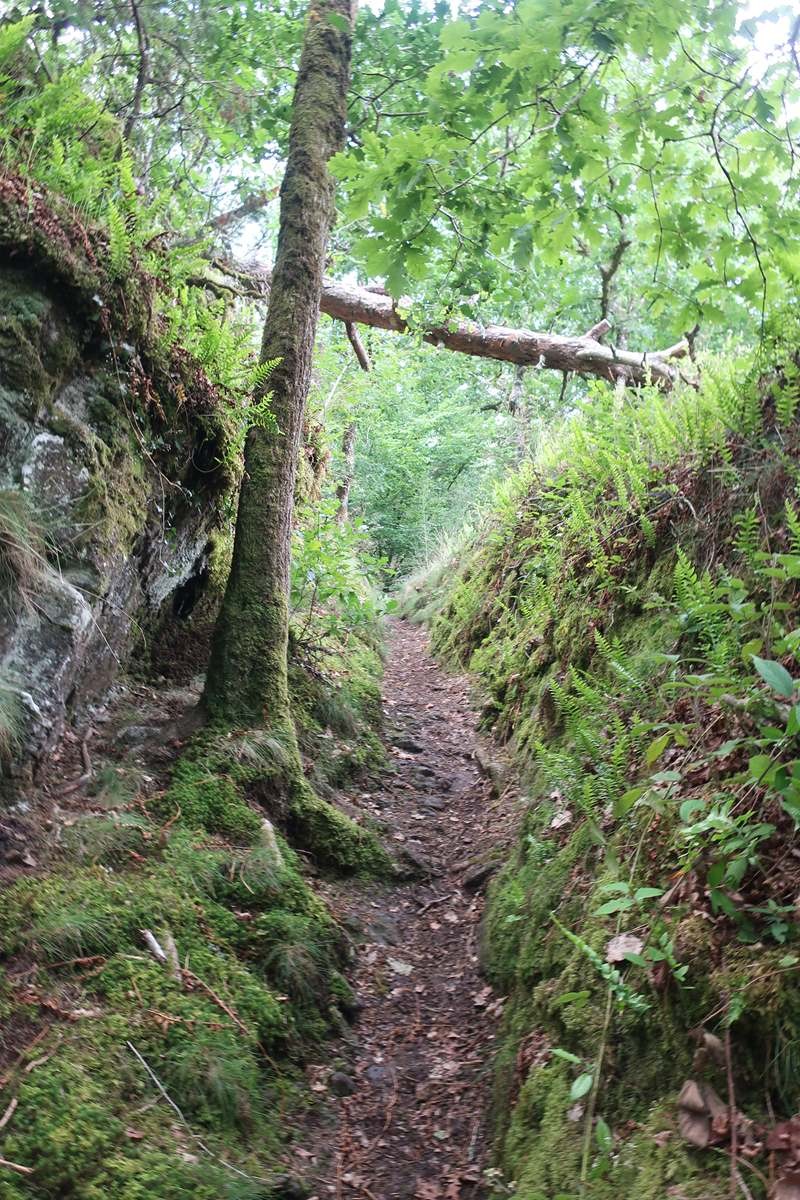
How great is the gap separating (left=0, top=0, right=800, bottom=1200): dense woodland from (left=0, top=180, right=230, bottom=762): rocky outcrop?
24mm

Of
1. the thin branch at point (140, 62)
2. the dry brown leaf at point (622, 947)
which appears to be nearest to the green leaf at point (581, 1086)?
the dry brown leaf at point (622, 947)

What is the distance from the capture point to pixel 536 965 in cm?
352

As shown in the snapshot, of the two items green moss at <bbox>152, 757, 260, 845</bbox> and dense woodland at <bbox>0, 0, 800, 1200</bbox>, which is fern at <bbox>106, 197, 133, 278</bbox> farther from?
green moss at <bbox>152, 757, 260, 845</bbox>

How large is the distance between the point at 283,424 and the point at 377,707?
3169 millimetres

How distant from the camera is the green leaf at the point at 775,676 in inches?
82.2

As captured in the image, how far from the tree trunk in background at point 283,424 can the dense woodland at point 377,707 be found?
0.03 meters

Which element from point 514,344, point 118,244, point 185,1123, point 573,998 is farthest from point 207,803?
point 514,344

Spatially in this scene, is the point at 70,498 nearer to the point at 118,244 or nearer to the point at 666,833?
the point at 118,244

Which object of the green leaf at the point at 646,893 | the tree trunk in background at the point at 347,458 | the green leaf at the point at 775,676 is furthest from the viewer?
the tree trunk in background at the point at 347,458

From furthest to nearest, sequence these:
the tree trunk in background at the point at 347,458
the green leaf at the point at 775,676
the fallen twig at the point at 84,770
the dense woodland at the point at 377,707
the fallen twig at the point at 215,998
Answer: the tree trunk in background at the point at 347,458, the fallen twig at the point at 84,770, the fallen twig at the point at 215,998, the dense woodland at the point at 377,707, the green leaf at the point at 775,676

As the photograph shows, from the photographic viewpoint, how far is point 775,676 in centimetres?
212

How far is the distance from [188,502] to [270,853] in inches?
102

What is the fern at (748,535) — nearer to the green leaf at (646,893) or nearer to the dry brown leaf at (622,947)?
the green leaf at (646,893)

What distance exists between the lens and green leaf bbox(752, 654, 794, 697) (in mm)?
2088
